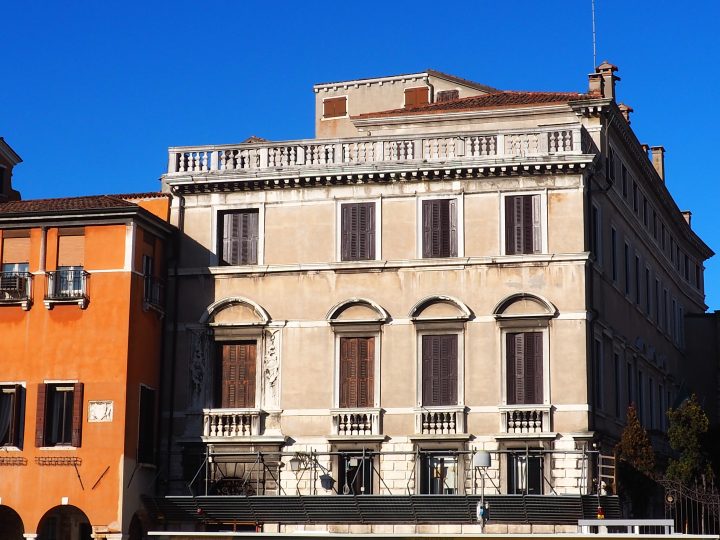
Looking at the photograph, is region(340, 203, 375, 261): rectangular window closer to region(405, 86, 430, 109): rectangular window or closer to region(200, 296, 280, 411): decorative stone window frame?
region(200, 296, 280, 411): decorative stone window frame

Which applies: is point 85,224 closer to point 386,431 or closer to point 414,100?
point 386,431

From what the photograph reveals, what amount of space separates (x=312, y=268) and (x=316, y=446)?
5.26 m

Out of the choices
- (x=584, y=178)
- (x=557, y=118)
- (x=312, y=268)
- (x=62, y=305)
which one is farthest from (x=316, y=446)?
(x=557, y=118)

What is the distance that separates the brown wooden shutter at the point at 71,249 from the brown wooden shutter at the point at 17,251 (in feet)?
3.68

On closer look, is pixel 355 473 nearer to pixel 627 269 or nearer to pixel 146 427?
pixel 146 427

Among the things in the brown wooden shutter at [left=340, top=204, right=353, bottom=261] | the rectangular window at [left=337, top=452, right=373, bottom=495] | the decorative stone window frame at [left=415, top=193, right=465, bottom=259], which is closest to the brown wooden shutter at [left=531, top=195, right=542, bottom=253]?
the decorative stone window frame at [left=415, top=193, right=465, bottom=259]

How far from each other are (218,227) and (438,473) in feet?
33.3

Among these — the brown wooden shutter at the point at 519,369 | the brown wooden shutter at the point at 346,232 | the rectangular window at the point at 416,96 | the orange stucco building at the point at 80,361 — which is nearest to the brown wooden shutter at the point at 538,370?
the brown wooden shutter at the point at 519,369

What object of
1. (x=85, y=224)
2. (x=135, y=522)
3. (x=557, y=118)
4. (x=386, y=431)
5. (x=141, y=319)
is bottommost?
(x=135, y=522)

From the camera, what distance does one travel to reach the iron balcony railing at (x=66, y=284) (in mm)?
40844

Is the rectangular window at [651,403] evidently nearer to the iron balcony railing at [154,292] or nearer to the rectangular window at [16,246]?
the iron balcony railing at [154,292]

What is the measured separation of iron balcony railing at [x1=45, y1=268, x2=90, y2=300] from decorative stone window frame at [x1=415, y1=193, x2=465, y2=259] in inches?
381

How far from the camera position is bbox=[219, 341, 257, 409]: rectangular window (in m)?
41.6

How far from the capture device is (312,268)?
137ft
